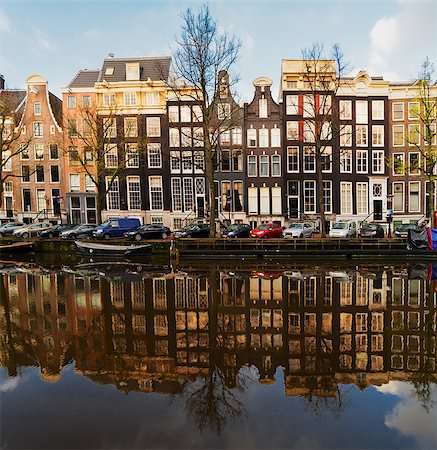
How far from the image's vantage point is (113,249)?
28.5m

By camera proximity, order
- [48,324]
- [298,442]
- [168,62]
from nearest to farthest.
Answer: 1. [298,442]
2. [48,324]
3. [168,62]

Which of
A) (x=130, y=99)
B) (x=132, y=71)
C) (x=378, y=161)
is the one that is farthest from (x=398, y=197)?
(x=132, y=71)

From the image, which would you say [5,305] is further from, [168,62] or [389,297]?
[168,62]

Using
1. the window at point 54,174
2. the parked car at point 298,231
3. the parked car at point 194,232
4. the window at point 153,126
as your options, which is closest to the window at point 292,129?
the parked car at point 298,231

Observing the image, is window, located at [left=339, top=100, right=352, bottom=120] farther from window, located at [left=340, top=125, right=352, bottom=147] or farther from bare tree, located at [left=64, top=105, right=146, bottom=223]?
bare tree, located at [left=64, top=105, right=146, bottom=223]

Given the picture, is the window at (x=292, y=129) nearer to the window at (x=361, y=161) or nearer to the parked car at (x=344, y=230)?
the window at (x=361, y=161)

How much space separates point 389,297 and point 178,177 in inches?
1251

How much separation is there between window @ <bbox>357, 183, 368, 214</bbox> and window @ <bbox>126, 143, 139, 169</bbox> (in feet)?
88.1

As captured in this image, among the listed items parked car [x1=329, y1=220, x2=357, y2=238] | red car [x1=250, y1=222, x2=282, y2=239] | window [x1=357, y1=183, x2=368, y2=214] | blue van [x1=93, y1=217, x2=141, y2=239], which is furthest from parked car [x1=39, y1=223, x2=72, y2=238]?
window [x1=357, y1=183, x2=368, y2=214]

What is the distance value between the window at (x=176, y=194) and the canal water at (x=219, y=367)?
86.3 ft

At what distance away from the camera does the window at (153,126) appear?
4416 cm

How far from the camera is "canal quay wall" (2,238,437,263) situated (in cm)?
2795

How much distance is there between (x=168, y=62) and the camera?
47344 millimetres

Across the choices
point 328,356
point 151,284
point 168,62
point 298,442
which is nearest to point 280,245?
point 151,284
